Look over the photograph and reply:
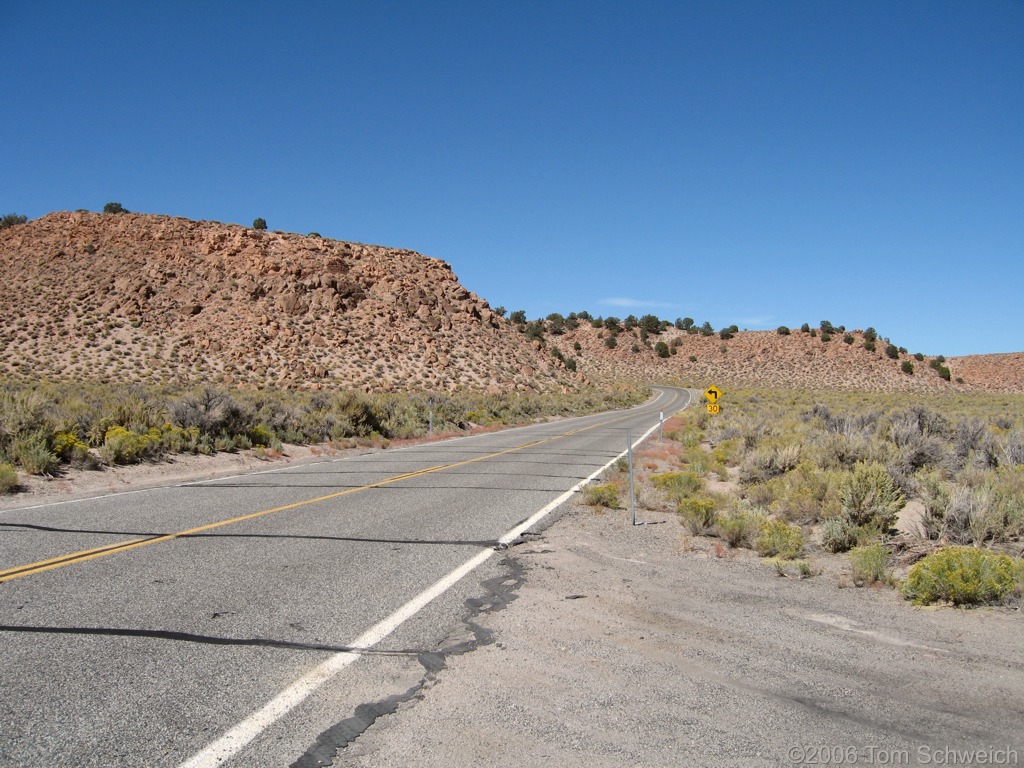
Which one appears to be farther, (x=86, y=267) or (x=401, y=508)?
(x=86, y=267)

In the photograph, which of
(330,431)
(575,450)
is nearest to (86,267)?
(330,431)

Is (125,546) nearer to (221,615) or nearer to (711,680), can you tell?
(221,615)

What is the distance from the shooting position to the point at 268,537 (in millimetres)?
8250

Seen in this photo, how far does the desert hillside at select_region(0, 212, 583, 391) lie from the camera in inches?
2077

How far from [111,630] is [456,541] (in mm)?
3973

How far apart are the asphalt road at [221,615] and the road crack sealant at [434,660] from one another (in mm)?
25

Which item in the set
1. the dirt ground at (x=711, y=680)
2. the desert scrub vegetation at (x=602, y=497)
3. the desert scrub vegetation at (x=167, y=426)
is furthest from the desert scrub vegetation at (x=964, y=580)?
the desert scrub vegetation at (x=167, y=426)

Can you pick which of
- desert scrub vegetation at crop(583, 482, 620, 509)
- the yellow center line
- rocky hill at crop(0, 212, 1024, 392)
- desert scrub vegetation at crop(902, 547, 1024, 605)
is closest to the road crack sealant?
desert scrub vegetation at crop(902, 547, 1024, 605)

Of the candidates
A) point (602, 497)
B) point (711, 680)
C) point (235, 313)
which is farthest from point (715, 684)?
point (235, 313)

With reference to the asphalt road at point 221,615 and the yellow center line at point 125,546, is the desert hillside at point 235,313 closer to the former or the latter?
the yellow center line at point 125,546

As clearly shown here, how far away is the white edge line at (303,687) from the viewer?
11.4ft

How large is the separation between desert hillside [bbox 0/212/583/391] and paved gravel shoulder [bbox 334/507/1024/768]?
48.5m

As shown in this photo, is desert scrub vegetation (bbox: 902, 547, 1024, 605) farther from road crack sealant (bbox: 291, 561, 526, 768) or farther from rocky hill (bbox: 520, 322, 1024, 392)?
rocky hill (bbox: 520, 322, 1024, 392)

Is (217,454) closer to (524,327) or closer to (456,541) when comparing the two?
(456,541)
